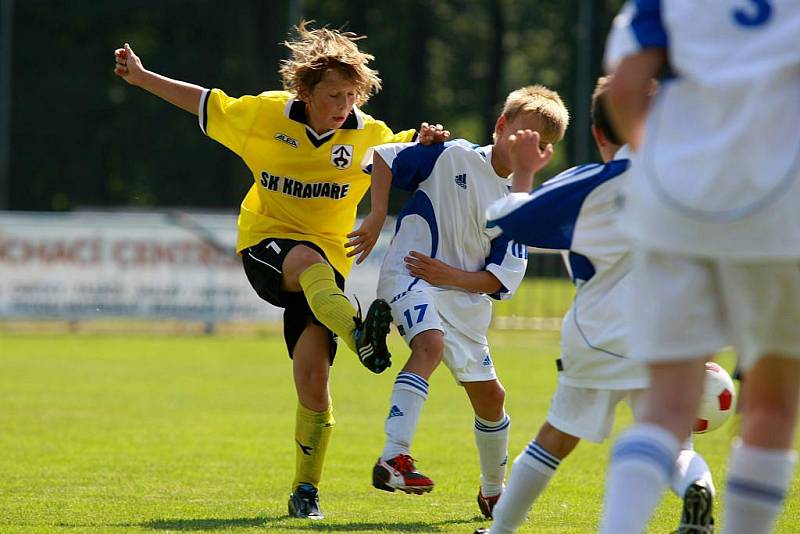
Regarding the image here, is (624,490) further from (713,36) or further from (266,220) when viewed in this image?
(266,220)

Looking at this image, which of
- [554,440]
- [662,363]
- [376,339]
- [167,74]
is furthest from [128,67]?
[167,74]

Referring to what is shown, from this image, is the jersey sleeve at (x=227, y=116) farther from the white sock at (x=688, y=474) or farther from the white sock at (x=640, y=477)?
the white sock at (x=640, y=477)

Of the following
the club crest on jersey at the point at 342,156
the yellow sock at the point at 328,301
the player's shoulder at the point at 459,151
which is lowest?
the yellow sock at the point at 328,301

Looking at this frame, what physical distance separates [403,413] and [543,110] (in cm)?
139

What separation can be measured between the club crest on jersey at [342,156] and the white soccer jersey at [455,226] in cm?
36

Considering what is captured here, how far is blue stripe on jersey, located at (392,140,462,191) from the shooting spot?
20.1ft

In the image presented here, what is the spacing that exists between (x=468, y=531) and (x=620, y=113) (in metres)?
2.73

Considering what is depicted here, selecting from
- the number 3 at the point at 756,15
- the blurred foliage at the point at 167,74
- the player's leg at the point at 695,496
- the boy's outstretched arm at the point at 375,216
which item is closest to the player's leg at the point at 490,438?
the boy's outstretched arm at the point at 375,216

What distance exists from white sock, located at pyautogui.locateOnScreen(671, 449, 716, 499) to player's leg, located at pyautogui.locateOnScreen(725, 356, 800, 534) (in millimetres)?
1224

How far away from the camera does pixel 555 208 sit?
4.35 meters

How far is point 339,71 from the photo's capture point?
626cm

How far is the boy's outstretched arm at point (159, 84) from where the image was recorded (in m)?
6.28

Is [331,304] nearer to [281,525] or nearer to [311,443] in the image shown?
[311,443]

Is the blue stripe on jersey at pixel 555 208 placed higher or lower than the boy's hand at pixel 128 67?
lower
